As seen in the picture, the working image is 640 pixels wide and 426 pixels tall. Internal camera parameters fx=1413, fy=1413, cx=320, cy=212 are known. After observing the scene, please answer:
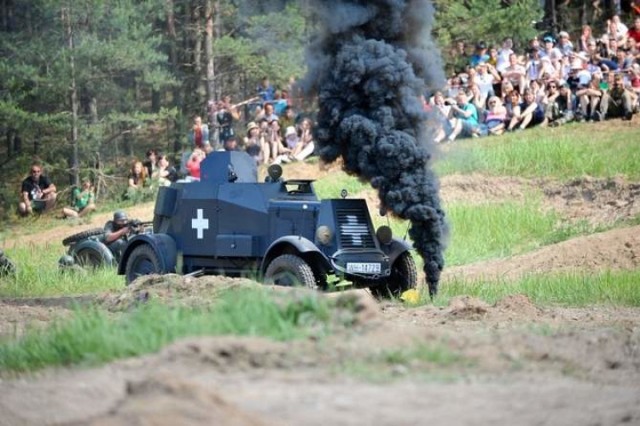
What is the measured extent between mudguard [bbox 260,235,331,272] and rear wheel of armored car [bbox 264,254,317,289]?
0.16m

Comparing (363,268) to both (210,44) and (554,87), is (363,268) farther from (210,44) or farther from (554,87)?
(210,44)

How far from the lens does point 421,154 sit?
1944cm

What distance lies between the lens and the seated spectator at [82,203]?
35.5 metres

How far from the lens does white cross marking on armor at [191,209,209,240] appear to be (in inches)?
774

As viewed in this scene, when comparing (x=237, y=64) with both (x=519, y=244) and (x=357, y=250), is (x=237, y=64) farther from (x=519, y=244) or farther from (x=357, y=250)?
(x=357, y=250)

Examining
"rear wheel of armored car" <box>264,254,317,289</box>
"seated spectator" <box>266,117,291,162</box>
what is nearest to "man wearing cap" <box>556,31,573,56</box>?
"seated spectator" <box>266,117,291,162</box>

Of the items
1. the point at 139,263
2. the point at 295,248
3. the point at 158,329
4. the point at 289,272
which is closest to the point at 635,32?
the point at 139,263

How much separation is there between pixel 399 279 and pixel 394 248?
1.84ft

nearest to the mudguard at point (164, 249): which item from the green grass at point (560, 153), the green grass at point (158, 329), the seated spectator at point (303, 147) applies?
the green grass at point (158, 329)

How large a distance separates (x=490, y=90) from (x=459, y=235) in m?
5.19

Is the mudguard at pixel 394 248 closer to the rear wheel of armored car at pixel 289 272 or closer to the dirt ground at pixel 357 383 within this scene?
the rear wheel of armored car at pixel 289 272

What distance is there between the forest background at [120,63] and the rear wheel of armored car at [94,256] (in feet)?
38.3

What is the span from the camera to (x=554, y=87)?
31.7m

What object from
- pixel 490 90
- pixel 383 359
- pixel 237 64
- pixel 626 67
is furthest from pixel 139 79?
pixel 383 359
